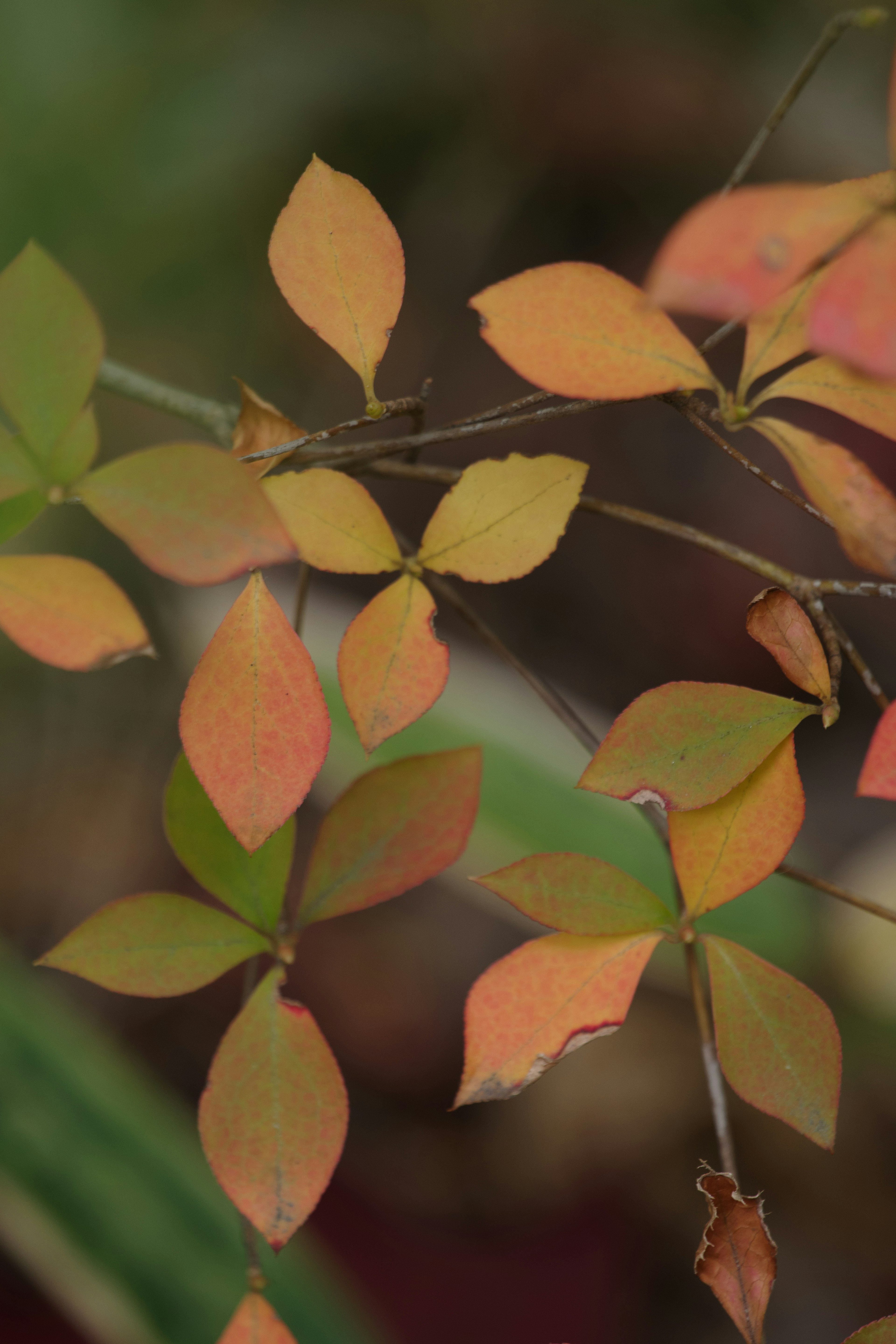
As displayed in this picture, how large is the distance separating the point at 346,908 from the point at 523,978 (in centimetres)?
7

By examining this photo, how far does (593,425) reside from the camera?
1.15 metres

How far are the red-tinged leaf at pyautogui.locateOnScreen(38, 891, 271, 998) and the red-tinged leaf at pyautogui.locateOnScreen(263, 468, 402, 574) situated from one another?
0.40 feet

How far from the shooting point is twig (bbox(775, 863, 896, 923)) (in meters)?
0.29

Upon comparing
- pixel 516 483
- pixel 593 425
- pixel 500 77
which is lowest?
pixel 593 425

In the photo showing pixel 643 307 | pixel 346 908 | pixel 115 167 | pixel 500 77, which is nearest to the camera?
pixel 643 307

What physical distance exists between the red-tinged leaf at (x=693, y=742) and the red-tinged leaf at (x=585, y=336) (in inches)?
3.4

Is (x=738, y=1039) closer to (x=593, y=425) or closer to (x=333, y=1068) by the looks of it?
(x=333, y=1068)

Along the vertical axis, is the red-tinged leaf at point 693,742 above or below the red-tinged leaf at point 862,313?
below

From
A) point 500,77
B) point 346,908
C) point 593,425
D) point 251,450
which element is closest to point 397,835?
point 346,908

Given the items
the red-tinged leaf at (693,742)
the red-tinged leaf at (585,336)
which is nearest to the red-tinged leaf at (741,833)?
the red-tinged leaf at (693,742)

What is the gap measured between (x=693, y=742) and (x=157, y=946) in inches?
7.2

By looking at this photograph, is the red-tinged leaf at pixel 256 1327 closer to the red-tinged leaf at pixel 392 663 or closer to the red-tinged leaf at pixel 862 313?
the red-tinged leaf at pixel 392 663

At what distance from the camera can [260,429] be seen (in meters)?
0.28

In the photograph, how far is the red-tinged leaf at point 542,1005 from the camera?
0.26 meters
